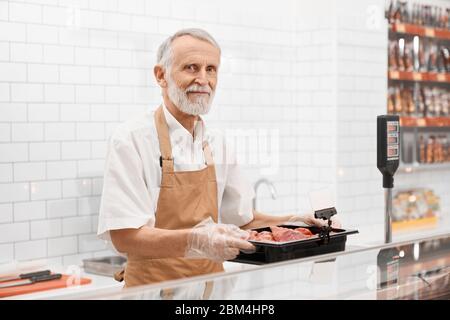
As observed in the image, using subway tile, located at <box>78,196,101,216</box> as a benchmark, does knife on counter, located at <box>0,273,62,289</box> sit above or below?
below

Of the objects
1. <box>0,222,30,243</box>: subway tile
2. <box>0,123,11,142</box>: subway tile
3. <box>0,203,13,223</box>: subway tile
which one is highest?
<box>0,123,11,142</box>: subway tile

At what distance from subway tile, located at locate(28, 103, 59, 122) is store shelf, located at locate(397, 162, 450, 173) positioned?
315 cm

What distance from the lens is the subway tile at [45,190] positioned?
445 centimetres

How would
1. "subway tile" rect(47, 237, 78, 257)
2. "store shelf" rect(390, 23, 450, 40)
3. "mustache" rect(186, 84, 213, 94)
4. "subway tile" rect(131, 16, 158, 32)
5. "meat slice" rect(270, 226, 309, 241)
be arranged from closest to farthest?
1. "meat slice" rect(270, 226, 309, 241)
2. "mustache" rect(186, 84, 213, 94)
3. "subway tile" rect(47, 237, 78, 257)
4. "subway tile" rect(131, 16, 158, 32)
5. "store shelf" rect(390, 23, 450, 40)

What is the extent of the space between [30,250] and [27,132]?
27.0 inches

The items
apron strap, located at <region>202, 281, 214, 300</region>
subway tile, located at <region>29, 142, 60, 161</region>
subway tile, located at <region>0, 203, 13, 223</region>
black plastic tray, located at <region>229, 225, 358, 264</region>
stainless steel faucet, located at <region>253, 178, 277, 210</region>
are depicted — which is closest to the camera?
apron strap, located at <region>202, 281, 214, 300</region>

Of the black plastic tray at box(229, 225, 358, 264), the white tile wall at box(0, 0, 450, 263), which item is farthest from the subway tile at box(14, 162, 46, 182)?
the black plastic tray at box(229, 225, 358, 264)

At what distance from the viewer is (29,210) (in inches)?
174

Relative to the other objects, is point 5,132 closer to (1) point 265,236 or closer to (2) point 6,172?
(2) point 6,172

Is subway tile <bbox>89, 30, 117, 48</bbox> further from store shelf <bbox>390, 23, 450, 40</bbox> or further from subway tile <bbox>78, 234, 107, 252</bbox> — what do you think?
store shelf <bbox>390, 23, 450, 40</bbox>

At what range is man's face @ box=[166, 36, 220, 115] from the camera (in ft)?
9.87
